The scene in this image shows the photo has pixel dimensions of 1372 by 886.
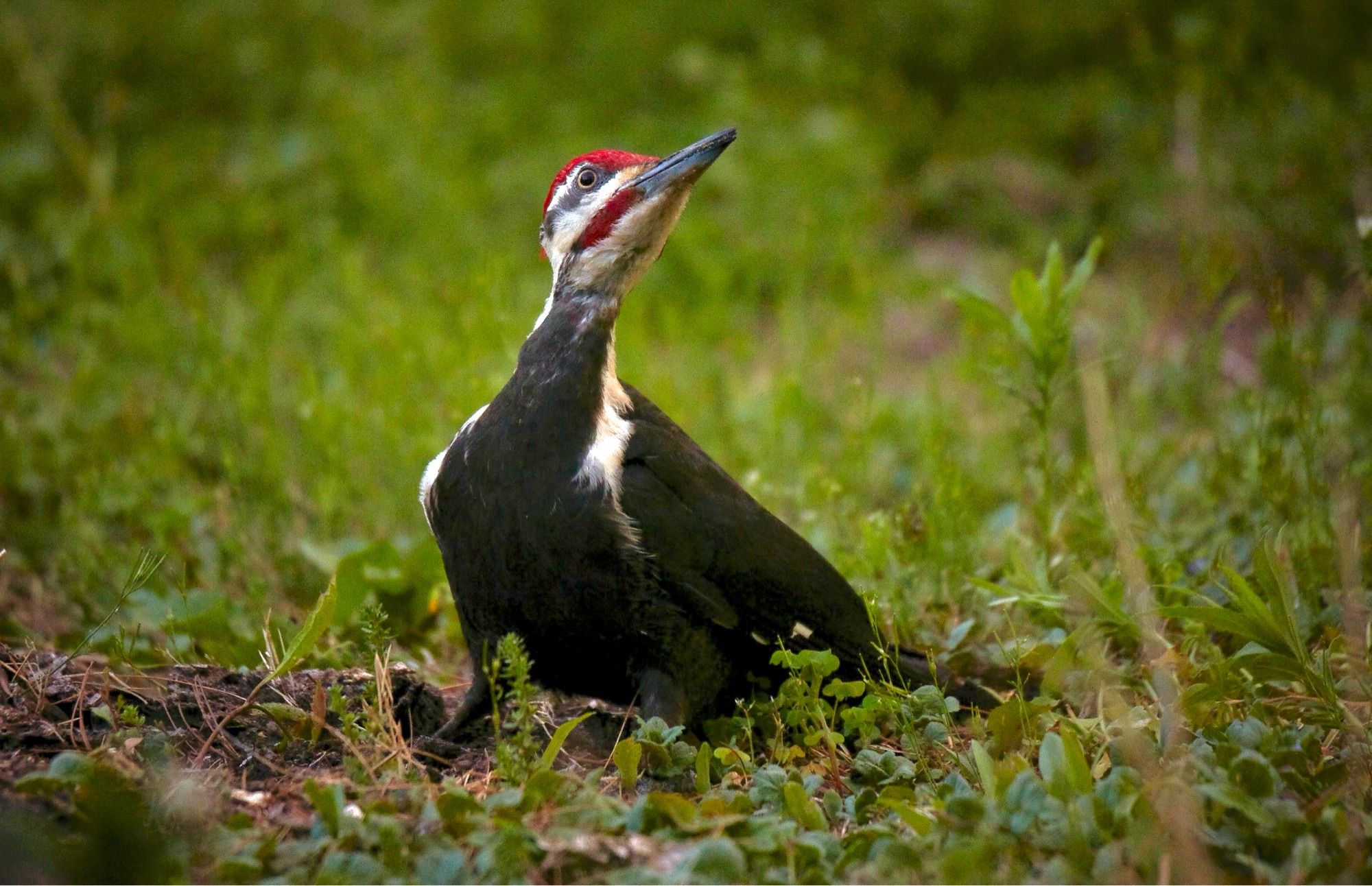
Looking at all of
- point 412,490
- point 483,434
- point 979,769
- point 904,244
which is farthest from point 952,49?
point 979,769

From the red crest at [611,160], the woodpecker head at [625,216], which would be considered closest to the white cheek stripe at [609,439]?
the woodpecker head at [625,216]

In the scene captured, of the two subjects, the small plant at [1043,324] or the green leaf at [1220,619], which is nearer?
the green leaf at [1220,619]

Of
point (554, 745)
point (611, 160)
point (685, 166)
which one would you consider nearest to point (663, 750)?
point (554, 745)

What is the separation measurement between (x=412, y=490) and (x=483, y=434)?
1.52 metres

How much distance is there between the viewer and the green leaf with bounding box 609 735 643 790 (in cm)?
269

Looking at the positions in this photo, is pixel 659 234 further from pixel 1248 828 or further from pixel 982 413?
pixel 982 413

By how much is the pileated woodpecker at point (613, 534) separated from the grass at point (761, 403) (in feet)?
0.62

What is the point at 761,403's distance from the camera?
17.0ft

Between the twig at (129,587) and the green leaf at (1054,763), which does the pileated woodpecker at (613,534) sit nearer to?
the green leaf at (1054,763)

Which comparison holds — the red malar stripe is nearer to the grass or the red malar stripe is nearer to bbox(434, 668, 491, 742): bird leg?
the grass

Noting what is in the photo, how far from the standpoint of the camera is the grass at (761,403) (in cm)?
238

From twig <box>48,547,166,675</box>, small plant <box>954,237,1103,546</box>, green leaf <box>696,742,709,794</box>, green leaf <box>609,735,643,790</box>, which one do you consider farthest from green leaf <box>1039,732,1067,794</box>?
twig <box>48,547,166,675</box>

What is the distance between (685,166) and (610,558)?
105cm

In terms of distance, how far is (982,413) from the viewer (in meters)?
5.46
